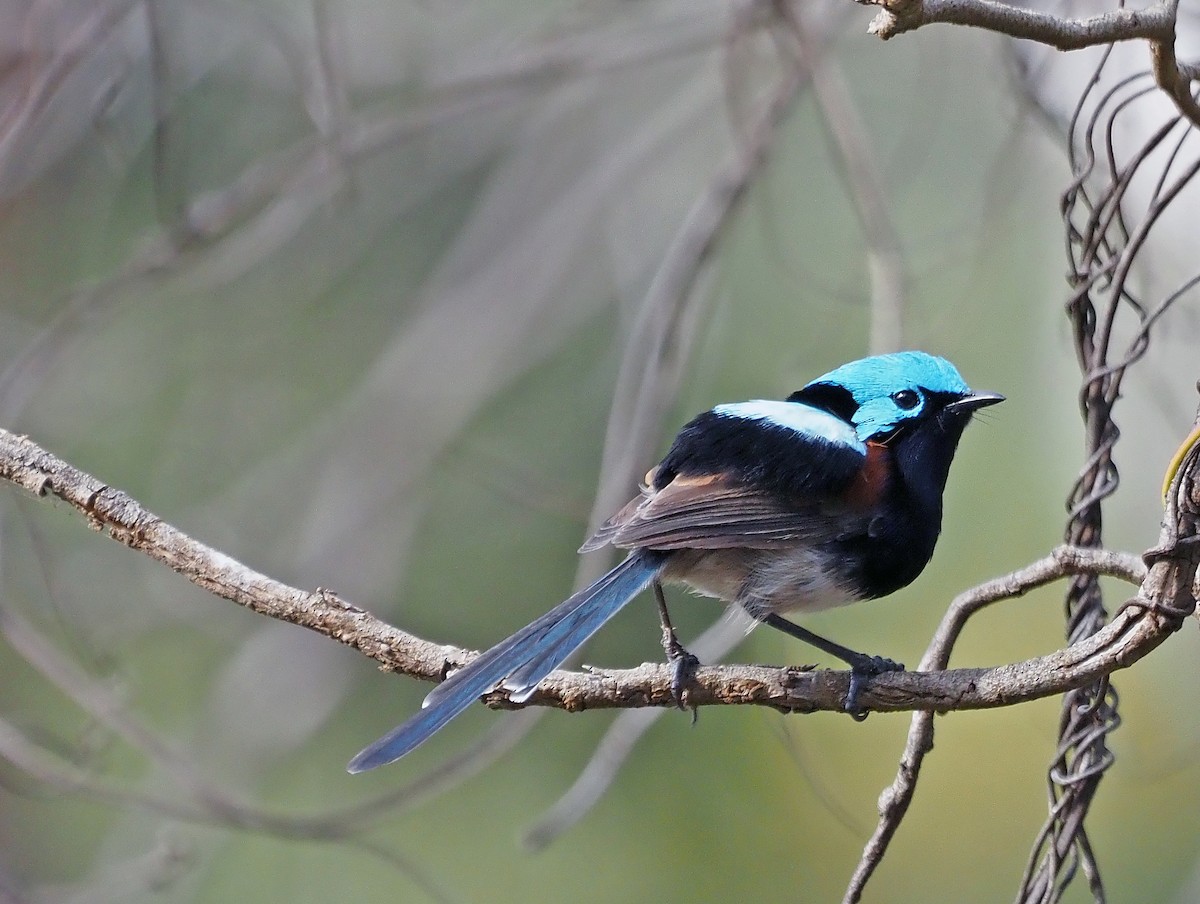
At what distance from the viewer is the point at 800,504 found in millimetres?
2547

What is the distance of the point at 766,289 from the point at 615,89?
4.03ft

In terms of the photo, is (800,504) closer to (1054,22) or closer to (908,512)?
(908,512)

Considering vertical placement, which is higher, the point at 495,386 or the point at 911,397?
the point at 495,386

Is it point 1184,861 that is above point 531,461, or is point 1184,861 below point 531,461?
below

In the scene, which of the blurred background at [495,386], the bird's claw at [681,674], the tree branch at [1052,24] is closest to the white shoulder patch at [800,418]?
the blurred background at [495,386]

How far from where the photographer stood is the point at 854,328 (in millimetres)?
5121

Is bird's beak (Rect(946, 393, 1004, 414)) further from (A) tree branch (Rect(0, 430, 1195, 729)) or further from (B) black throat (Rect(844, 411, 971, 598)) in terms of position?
(A) tree branch (Rect(0, 430, 1195, 729))

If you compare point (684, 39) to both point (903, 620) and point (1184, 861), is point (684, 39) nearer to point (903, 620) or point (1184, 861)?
point (903, 620)

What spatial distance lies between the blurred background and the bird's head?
283mm

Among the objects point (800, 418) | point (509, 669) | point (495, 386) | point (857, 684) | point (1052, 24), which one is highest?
point (495, 386)

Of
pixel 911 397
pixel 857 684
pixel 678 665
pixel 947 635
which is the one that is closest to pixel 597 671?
pixel 678 665

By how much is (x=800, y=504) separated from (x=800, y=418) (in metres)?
0.27

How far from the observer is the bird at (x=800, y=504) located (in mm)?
2471

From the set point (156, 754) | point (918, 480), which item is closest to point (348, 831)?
point (156, 754)
